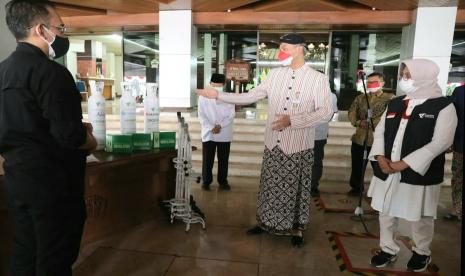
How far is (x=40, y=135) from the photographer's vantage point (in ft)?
4.45

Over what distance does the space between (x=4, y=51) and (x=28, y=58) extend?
1.34m

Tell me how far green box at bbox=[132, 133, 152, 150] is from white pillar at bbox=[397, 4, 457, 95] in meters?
6.16

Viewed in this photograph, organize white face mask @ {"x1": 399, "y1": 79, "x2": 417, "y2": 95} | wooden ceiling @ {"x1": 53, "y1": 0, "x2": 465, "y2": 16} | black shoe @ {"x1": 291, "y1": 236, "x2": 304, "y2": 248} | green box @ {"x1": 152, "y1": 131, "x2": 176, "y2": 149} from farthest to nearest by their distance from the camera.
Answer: wooden ceiling @ {"x1": 53, "y1": 0, "x2": 465, "y2": 16}, green box @ {"x1": 152, "y1": 131, "x2": 176, "y2": 149}, black shoe @ {"x1": 291, "y1": 236, "x2": 304, "y2": 248}, white face mask @ {"x1": 399, "y1": 79, "x2": 417, "y2": 95}

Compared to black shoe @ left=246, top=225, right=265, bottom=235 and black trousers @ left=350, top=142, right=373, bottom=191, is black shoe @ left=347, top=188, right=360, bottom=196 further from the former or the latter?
black shoe @ left=246, top=225, right=265, bottom=235

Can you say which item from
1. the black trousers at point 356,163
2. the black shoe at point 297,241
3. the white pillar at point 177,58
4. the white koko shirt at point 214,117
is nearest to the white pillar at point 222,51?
the white pillar at point 177,58

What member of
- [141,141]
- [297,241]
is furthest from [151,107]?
[297,241]

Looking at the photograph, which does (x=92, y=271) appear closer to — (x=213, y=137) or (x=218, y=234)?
(x=218, y=234)

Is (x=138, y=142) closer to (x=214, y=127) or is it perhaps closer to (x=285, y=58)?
(x=214, y=127)

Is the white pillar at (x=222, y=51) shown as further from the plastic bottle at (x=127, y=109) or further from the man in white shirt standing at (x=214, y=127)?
the plastic bottle at (x=127, y=109)

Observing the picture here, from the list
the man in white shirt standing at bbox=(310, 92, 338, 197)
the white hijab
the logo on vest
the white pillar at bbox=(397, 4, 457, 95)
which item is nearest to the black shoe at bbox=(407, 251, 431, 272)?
the logo on vest

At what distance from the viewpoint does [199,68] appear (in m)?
9.31

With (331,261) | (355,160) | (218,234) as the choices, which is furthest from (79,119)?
(355,160)

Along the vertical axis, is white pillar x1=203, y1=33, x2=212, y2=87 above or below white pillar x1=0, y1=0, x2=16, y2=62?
above

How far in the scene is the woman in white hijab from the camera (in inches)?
78.3
